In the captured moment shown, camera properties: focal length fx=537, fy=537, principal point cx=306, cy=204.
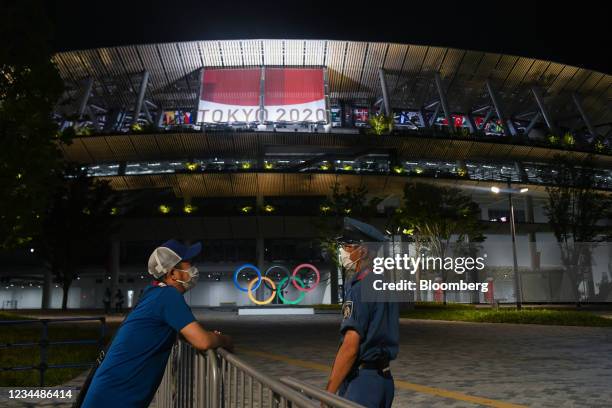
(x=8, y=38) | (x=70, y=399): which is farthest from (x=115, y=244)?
(x=70, y=399)

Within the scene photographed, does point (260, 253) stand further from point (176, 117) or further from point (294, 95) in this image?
point (176, 117)

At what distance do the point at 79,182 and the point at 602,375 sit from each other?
35720 mm

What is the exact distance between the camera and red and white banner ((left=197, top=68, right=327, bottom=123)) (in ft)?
167

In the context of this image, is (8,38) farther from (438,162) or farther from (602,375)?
(438,162)

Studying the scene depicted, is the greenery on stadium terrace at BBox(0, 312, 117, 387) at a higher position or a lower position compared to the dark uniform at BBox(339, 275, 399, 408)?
lower

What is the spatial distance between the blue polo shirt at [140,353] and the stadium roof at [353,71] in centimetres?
5095

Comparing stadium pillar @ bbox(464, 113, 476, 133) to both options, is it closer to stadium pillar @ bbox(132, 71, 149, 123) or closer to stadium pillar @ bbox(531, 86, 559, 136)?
stadium pillar @ bbox(531, 86, 559, 136)

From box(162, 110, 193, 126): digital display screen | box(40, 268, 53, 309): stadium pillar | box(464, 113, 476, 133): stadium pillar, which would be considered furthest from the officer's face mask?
box(464, 113, 476, 133): stadium pillar

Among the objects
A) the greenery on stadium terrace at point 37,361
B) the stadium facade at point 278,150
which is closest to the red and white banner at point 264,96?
the stadium facade at point 278,150

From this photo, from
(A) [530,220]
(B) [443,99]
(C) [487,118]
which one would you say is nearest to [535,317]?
(A) [530,220]

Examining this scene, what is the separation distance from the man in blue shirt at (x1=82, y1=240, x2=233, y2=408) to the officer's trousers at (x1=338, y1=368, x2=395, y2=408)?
34.7 inches

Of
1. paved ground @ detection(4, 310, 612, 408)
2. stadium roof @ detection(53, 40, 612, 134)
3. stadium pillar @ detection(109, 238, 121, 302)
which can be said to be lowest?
paved ground @ detection(4, 310, 612, 408)

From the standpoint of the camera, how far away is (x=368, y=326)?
351 cm

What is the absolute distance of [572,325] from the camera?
2075cm
